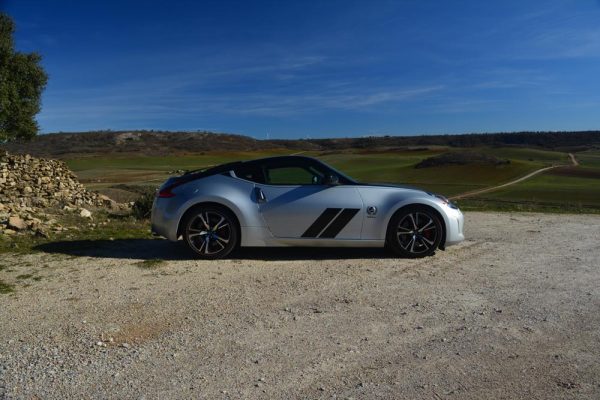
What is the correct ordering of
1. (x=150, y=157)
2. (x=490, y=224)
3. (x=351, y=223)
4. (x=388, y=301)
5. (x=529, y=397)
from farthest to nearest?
1. (x=150, y=157)
2. (x=490, y=224)
3. (x=351, y=223)
4. (x=388, y=301)
5. (x=529, y=397)

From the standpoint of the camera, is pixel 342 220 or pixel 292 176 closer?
pixel 342 220

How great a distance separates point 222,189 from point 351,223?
1.75 metres

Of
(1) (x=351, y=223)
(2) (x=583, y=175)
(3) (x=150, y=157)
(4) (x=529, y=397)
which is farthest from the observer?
(3) (x=150, y=157)

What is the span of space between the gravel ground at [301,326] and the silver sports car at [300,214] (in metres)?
0.28

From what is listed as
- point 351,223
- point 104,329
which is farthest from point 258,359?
point 351,223

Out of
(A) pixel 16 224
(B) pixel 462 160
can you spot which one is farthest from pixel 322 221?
(B) pixel 462 160

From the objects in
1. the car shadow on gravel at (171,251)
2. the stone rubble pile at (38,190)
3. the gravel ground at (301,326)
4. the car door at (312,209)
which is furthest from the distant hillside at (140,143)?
the gravel ground at (301,326)

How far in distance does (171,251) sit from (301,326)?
347 cm

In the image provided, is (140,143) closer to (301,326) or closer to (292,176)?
(292,176)

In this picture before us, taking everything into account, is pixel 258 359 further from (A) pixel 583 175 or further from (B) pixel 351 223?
(A) pixel 583 175

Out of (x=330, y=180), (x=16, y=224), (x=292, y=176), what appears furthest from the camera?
(x=16, y=224)

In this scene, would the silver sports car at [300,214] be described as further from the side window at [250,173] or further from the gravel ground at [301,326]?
the gravel ground at [301,326]

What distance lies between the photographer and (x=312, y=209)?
20.8ft

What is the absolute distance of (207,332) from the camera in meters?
3.90
